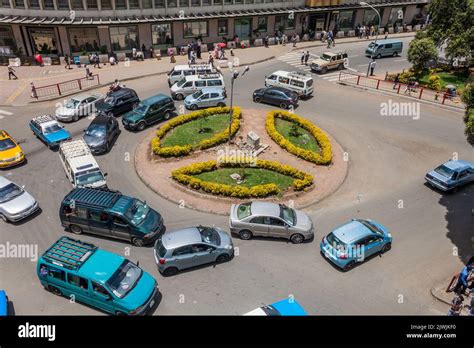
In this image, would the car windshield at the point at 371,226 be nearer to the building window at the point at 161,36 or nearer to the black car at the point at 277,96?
the black car at the point at 277,96

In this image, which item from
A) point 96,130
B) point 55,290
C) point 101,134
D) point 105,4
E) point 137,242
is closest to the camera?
point 55,290

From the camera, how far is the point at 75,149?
942 inches

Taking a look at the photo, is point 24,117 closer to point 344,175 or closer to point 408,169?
point 344,175

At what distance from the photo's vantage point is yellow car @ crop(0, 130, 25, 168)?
24.7m

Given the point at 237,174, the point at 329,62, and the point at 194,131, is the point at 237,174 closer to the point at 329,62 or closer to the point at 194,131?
the point at 194,131

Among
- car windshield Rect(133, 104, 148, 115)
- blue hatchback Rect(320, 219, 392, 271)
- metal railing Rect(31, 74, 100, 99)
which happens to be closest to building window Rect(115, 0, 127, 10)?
metal railing Rect(31, 74, 100, 99)

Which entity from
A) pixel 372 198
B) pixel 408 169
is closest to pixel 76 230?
pixel 372 198

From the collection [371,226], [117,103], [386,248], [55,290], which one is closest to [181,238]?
[55,290]

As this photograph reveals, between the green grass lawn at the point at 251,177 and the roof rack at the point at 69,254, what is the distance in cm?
934

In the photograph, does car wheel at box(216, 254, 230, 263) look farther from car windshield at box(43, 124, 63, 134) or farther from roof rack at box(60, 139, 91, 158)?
car windshield at box(43, 124, 63, 134)

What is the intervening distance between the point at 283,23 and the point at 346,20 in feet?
34.4

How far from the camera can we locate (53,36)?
1663 inches

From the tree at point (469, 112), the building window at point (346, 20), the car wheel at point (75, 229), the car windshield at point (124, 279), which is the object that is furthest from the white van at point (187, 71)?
the building window at point (346, 20)

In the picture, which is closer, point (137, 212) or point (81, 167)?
point (137, 212)
